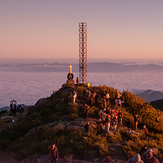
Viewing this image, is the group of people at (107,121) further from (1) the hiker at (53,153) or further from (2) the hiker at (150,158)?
(2) the hiker at (150,158)

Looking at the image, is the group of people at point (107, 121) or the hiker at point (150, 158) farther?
the group of people at point (107, 121)

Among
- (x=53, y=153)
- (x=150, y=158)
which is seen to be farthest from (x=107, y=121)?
(x=150, y=158)

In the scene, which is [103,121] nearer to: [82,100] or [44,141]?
[44,141]

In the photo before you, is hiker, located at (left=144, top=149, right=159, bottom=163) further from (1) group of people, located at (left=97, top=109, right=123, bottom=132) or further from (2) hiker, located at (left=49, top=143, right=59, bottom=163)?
(1) group of people, located at (left=97, top=109, right=123, bottom=132)

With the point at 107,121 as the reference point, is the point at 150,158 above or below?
above

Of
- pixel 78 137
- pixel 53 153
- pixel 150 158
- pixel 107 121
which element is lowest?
pixel 78 137

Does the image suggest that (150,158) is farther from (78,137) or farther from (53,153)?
(78,137)

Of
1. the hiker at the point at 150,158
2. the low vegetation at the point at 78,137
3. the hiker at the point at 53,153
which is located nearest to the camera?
the hiker at the point at 150,158

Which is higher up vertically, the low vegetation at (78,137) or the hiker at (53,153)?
the hiker at (53,153)

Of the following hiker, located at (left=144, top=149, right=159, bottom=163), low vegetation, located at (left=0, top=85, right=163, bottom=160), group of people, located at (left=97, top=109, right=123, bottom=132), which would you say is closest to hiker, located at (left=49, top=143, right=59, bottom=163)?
low vegetation, located at (left=0, top=85, right=163, bottom=160)

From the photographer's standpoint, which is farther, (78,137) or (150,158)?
(78,137)

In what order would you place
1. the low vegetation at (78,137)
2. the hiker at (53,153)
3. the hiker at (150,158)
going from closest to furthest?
1. the hiker at (150,158)
2. the hiker at (53,153)
3. the low vegetation at (78,137)

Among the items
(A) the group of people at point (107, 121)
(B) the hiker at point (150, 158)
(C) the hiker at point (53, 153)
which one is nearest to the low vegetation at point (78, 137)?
(A) the group of people at point (107, 121)
